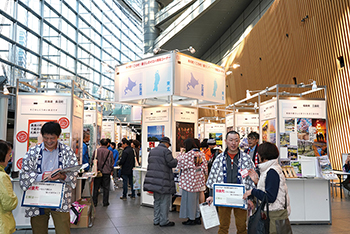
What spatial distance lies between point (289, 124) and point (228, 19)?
55.9 feet

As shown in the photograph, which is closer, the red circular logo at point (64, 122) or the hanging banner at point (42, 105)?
the hanging banner at point (42, 105)

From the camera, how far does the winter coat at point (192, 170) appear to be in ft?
17.7

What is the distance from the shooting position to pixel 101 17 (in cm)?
2759

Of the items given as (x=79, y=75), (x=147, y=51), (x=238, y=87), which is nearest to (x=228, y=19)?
(x=238, y=87)

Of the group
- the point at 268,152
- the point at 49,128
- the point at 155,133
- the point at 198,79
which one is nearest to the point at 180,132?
the point at 155,133

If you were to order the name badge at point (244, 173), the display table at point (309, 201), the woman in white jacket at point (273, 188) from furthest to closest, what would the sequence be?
the display table at point (309, 201) < the name badge at point (244, 173) < the woman in white jacket at point (273, 188)

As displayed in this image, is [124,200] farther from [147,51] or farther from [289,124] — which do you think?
[147,51]

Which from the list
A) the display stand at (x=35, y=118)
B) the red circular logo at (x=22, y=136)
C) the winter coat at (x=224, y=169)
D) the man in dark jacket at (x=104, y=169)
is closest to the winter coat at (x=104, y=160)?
the man in dark jacket at (x=104, y=169)

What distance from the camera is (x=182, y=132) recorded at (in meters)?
7.70

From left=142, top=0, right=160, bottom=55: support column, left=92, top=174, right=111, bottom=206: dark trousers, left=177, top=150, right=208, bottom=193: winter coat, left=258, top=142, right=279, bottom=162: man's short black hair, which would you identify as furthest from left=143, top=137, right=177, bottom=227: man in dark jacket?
left=142, top=0, right=160, bottom=55: support column

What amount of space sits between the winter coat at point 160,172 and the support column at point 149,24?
23391mm

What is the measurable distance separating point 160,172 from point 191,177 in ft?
1.81

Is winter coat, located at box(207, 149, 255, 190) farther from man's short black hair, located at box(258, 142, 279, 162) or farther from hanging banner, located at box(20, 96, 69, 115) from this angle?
hanging banner, located at box(20, 96, 69, 115)

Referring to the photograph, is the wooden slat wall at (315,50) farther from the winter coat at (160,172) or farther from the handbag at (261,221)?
the handbag at (261,221)
